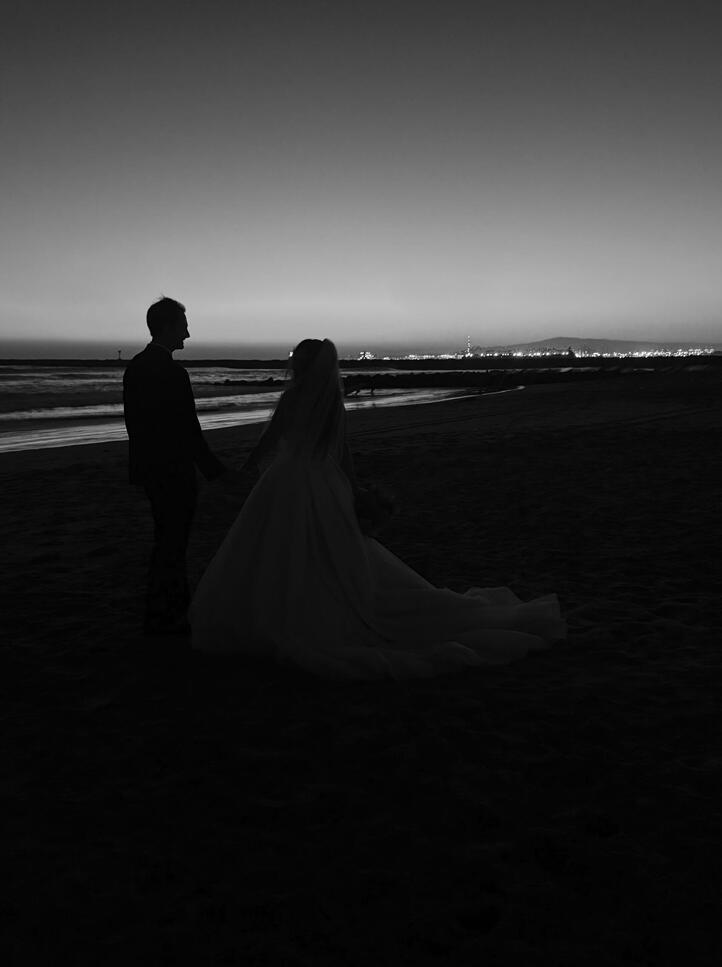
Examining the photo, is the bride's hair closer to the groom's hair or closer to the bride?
the bride

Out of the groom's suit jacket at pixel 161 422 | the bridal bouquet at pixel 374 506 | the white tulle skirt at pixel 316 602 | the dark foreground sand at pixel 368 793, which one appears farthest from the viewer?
the bridal bouquet at pixel 374 506

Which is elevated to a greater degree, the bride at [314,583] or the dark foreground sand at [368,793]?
the bride at [314,583]

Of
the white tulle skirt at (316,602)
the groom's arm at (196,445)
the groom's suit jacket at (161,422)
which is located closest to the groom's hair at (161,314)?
the groom's suit jacket at (161,422)

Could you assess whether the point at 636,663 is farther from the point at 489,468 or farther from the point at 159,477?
the point at 489,468

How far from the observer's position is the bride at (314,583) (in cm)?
432

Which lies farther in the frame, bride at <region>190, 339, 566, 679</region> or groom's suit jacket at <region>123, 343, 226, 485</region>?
groom's suit jacket at <region>123, 343, 226, 485</region>

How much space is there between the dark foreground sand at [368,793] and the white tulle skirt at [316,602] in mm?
169

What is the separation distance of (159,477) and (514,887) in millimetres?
3166

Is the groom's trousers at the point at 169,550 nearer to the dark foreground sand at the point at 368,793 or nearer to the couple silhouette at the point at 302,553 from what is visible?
the couple silhouette at the point at 302,553

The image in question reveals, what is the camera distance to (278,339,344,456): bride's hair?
434 cm

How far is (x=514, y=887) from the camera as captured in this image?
249 cm

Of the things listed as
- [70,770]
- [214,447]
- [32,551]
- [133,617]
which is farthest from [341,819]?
[214,447]

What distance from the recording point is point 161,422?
181 inches

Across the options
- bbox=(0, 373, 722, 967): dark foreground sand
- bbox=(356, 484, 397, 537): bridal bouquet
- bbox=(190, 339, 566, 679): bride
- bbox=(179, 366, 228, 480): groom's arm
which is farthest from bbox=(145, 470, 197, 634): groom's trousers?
bbox=(356, 484, 397, 537): bridal bouquet
